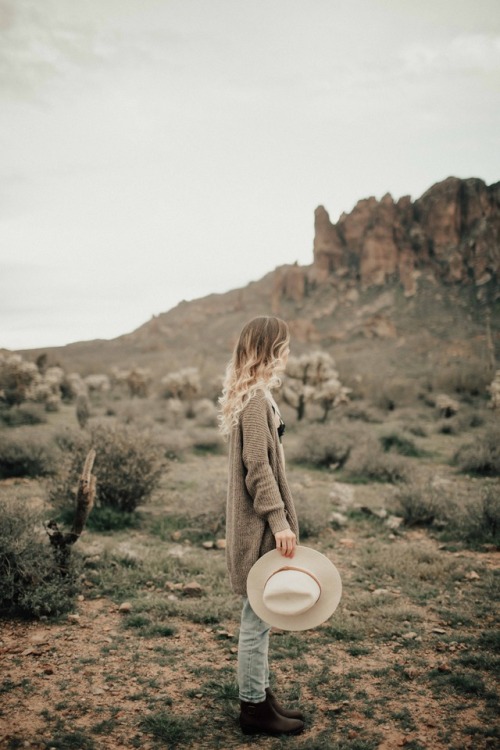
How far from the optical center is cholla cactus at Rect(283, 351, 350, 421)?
16812 millimetres

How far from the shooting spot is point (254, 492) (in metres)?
2.50

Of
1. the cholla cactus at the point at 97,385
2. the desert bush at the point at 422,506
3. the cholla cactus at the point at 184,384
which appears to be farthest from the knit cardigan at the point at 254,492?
the cholla cactus at the point at 97,385

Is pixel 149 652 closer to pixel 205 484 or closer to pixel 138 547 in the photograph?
pixel 138 547

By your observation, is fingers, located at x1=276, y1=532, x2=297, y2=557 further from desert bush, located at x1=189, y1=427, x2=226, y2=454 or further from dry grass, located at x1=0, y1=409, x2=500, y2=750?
desert bush, located at x1=189, y1=427, x2=226, y2=454

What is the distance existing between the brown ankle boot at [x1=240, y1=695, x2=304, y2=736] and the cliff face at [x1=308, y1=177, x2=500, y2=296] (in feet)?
189

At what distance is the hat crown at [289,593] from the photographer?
233cm

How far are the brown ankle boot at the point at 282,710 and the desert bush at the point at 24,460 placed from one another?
6841mm

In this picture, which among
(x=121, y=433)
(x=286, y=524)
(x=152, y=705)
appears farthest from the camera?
(x=121, y=433)

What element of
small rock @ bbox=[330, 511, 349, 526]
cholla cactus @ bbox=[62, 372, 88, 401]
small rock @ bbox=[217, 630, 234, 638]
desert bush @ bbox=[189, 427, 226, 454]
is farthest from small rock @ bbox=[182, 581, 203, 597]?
cholla cactus @ bbox=[62, 372, 88, 401]

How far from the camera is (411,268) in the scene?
2429 inches

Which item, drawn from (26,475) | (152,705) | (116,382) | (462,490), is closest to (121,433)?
(26,475)

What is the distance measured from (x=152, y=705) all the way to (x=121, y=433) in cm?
473

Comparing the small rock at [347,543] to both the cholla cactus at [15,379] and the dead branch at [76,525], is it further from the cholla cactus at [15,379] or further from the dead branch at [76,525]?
the cholla cactus at [15,379]

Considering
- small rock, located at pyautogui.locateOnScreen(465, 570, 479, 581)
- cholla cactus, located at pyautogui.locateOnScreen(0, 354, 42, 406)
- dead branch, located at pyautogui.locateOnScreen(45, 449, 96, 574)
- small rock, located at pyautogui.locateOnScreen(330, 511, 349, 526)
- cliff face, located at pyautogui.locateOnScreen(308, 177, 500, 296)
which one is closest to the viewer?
dead branch, located at pyautogui.locateOnScreen(45, 449, 96, 574)
